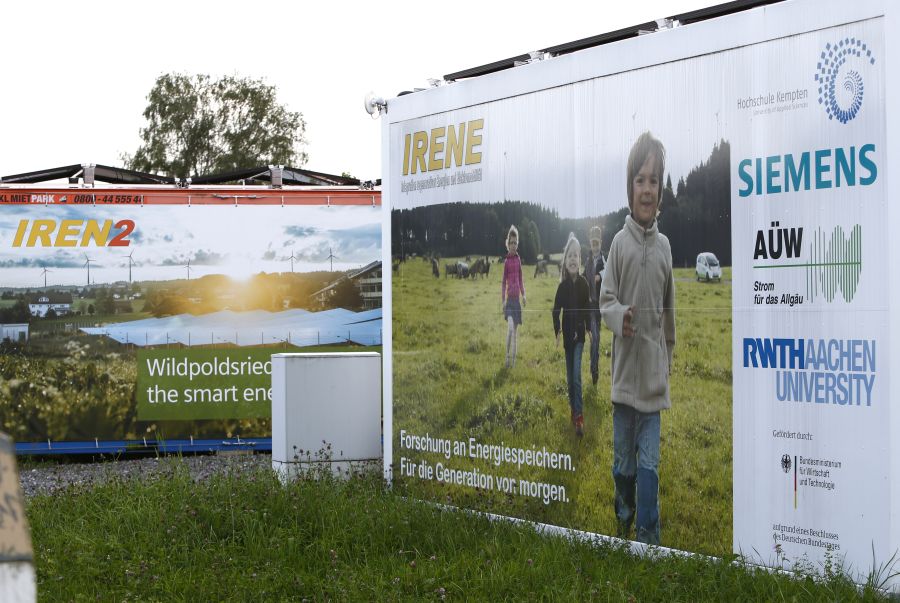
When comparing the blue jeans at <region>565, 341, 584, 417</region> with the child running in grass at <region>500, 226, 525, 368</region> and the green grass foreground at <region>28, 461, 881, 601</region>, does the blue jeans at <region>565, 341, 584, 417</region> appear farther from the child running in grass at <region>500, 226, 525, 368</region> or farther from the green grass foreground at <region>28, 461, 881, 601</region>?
the green grass foreground at <region>28, 461, 881, 601</region>

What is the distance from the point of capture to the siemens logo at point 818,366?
18.9ft

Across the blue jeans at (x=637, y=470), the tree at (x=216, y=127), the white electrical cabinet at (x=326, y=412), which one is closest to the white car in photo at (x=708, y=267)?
the blue jeans at (x=637, y=470)

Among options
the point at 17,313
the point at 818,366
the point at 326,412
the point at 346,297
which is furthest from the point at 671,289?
the point at 17,313

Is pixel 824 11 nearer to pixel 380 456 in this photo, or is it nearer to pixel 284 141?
pixel 380 456

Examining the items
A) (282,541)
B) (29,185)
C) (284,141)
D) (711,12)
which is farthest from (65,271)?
(284,141)

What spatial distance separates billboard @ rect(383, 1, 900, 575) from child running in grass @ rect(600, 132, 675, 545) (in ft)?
0.05

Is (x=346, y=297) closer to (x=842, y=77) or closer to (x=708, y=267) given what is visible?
(x=708, y=267)

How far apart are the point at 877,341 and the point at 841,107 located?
1089mm

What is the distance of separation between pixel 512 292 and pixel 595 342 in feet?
3.00

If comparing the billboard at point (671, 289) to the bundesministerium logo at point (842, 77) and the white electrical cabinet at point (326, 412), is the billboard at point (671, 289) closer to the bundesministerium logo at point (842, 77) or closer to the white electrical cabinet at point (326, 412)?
the bundesministerium logo at point (842, 77)

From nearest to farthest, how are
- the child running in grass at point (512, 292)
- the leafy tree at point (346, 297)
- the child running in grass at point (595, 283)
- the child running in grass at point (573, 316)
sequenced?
the child running in grass at point (595, 283) → the child running in grass at point (573, 316) → the child running in grass at point (512, 292) → the leafy tree at point (346, 297)

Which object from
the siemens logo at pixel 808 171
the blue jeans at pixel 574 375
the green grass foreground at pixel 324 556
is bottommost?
the green grass foreground at pixel 324 556

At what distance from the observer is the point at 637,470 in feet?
23.1

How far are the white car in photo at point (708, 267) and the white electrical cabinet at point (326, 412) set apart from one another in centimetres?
400
